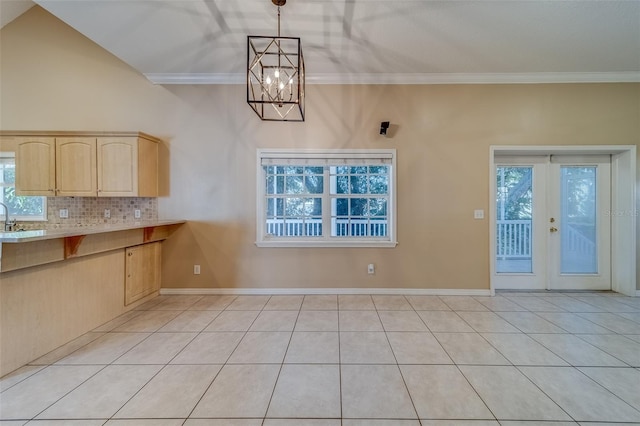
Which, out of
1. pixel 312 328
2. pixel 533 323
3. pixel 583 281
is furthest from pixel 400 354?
pixel 583 281

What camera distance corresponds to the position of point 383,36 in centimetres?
264

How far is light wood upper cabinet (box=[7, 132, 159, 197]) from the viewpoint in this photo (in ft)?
10.2

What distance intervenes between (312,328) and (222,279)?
164 cm

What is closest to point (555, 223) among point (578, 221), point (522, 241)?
point (578, 221)

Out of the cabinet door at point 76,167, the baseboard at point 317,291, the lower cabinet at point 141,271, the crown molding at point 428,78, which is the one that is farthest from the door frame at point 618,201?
the cabinet door at point 76,167

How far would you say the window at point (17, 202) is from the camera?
134 inches

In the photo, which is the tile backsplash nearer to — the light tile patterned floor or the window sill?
the light tile patterned floor

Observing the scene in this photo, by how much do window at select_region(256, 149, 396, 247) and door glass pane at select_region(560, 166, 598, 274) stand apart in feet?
8.38

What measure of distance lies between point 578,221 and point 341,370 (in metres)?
4.16

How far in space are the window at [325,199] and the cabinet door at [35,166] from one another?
8.37ft

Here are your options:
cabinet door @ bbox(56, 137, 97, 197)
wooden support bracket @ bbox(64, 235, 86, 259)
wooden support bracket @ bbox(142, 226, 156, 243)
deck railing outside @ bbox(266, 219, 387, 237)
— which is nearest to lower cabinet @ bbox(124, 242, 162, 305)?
wooden support bracket @ bbox(142, 226, 156, 243)

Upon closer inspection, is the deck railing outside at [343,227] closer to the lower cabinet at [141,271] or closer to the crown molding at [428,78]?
the lower cabinet at [141,271]

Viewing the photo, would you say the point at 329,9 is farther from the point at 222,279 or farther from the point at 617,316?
the point at 617,316

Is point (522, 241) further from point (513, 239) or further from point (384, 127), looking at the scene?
point (384, 127)
